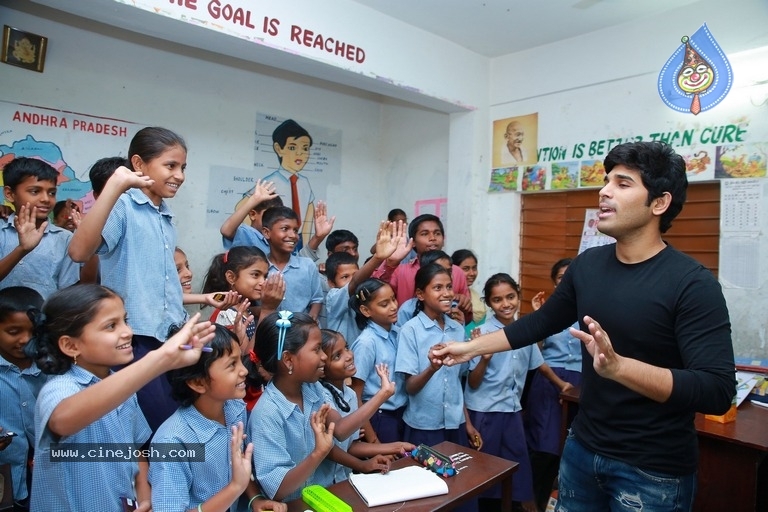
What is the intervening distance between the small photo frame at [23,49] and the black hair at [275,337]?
286 centimetres

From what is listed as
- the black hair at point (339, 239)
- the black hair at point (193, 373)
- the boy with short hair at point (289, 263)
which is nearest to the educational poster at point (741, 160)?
the black hair at point (339, 239)

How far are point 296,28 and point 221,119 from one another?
1.28 meters

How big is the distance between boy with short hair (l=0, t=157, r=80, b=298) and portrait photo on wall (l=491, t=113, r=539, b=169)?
3796 mm

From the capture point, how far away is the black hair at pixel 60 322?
4.90 ft

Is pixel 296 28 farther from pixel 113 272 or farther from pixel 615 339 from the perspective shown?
pixel 615 339

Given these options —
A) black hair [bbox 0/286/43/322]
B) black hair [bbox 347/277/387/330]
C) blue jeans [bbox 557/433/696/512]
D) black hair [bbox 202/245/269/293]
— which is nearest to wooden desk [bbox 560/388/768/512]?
blue jeans [bbox 557/433/696/512]

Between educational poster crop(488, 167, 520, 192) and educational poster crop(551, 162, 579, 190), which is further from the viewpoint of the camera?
educational poster crop(488, 167, 520, 192)

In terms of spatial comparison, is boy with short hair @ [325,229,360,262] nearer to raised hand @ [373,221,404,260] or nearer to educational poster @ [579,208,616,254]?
raised hand @ [373,221,404,260]

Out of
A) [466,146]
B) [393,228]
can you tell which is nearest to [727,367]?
[393,228]

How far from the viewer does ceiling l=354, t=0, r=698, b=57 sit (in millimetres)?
4066

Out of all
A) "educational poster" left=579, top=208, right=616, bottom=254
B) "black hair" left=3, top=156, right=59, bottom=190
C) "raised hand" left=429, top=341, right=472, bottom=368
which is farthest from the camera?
"educational poster" left=579, top=208, right=616, bottom=254

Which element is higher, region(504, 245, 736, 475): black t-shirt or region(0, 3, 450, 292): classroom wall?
region(0, 3, 450, 292): classroom wall

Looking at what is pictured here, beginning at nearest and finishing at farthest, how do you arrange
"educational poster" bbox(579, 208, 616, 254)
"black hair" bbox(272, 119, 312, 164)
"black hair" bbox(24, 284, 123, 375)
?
"black hair" bbox(24, 284, 123, 375) < "educational poster" bbox(579, 208, 616, 254) < "black hair" bbox(272, 119, 312, 164)

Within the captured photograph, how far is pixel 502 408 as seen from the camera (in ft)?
9.50
